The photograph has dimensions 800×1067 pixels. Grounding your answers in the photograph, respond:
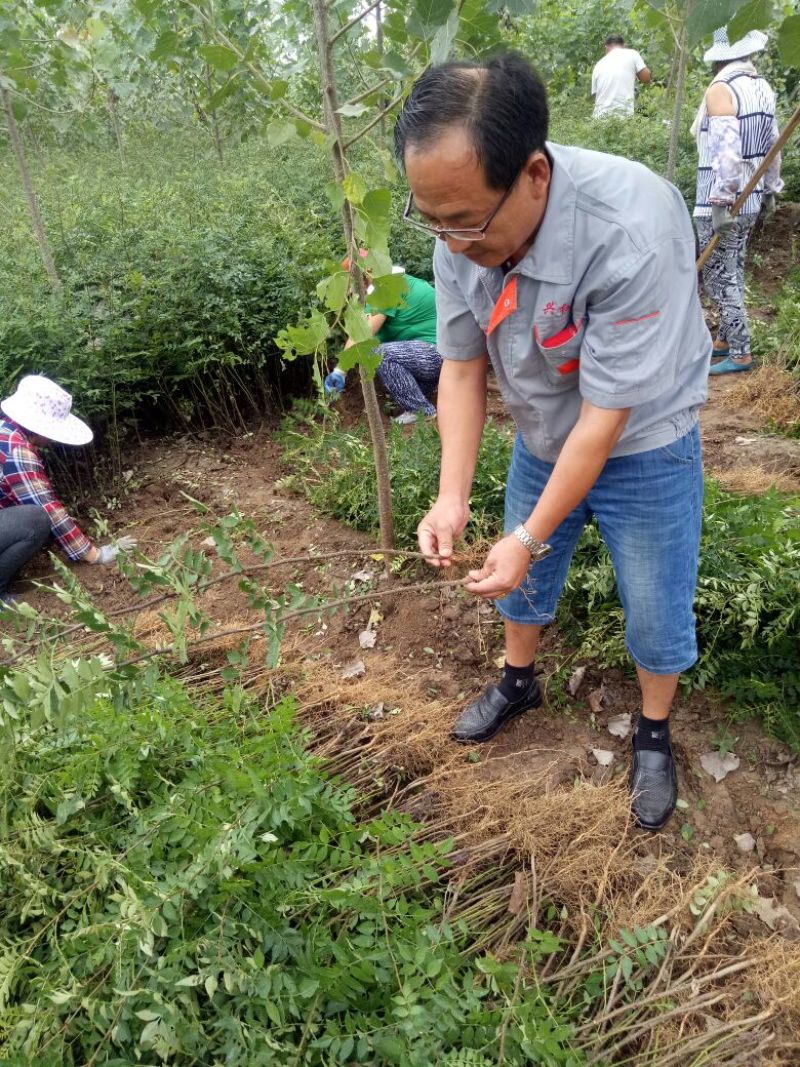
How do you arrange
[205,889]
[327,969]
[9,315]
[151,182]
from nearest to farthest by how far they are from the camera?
[327,969]
[205,889]
[9,315]
[151,182]

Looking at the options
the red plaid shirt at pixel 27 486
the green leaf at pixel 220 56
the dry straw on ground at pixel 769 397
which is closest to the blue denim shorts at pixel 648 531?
the green leaf at pixel 220 56

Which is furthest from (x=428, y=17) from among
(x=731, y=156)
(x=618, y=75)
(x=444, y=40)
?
(x=618, y=75)

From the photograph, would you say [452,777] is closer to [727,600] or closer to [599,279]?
[727,600]

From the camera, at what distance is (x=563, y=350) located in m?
1.48

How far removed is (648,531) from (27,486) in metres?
2.70

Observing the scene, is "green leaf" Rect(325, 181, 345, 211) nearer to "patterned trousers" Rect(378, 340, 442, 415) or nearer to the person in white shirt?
"patterned trousers" Rect(378, 340, 442, 415)

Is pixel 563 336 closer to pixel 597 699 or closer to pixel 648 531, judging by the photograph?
pixel 648 531

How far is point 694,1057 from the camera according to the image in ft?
4.94

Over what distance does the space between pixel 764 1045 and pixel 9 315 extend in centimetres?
395

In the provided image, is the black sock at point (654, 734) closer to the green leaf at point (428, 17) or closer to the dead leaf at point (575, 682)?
the dead leaf at point (575, 682)

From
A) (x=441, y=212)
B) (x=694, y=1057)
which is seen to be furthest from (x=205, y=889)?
(x=441, y=212)

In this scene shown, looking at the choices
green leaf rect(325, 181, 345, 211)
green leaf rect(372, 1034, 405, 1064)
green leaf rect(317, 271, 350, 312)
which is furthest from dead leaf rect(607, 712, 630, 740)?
green leaf rect(325, 181, 345, 211)

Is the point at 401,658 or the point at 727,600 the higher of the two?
the point at 727,600

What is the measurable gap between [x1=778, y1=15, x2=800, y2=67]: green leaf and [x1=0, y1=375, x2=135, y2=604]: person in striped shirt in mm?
2766
